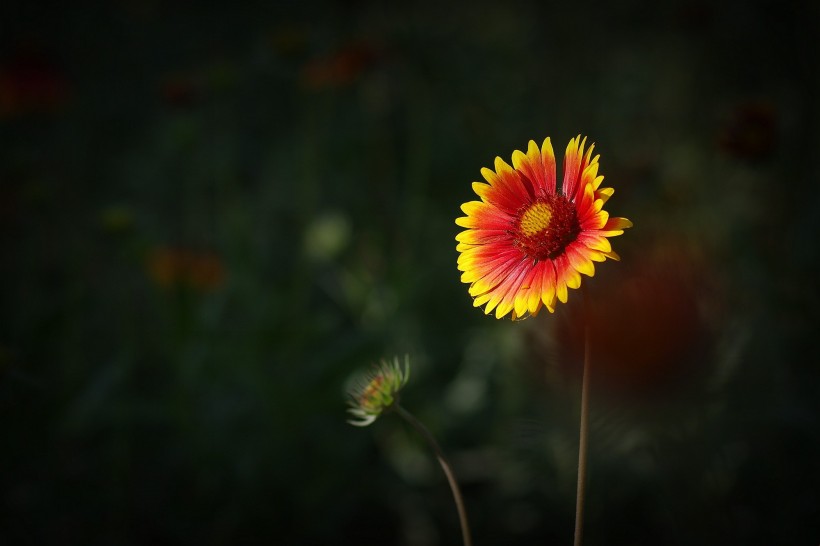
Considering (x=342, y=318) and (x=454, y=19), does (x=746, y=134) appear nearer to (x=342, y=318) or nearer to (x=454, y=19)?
(x=342, y=318)

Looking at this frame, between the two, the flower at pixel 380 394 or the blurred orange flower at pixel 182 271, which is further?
the blurred orange flower at pixel 182 271

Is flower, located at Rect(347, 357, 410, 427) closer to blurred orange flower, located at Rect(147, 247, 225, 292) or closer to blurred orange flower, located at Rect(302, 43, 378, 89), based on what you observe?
blurred orange flower, located at Rect(147, 247, 225, 292)

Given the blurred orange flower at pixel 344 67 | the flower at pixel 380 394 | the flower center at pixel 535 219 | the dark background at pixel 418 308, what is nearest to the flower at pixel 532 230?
the flower center at pixel 535 219

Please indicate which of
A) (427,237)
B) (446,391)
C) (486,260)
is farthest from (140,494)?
(486,260)

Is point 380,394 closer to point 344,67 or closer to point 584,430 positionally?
point 584,430

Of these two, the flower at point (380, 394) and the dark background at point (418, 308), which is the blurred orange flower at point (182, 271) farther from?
the flower at point (380, 394)

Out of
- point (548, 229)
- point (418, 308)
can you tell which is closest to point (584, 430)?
point (548, 229)
